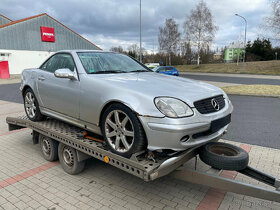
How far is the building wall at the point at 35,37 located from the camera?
90.9 ft

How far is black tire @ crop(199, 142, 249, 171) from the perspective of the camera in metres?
2.56

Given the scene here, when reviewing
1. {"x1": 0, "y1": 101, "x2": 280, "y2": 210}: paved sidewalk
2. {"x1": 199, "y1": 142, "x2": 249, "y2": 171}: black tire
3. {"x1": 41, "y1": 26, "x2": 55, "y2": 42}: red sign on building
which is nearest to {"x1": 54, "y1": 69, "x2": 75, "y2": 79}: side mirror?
{"x1": 0, "y1": 101, "x2": 280, "y2": 210}: paved sidewalk

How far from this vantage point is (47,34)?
31.1m

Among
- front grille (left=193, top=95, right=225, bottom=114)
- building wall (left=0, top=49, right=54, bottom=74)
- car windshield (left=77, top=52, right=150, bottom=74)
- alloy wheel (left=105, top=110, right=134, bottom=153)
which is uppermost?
building wall (left=0, top=49, right=54, bottom=74)

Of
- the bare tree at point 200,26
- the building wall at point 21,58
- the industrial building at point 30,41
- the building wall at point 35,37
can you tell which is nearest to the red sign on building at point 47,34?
the industrial building at point 30,41

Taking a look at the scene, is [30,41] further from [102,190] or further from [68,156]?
[102,190]

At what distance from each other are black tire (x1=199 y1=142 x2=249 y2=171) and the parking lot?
652 mm

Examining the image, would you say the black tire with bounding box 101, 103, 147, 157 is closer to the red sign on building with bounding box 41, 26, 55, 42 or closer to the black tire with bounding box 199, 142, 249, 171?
the black tire with bounding box 199, 142, 249, 171

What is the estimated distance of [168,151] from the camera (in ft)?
8.91

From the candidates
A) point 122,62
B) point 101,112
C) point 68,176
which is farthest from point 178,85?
point 68,176

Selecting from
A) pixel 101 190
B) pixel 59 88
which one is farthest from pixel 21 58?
pixel 101 190

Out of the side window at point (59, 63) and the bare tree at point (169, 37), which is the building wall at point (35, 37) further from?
the side window at point (59, 63)

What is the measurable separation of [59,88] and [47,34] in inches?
1226

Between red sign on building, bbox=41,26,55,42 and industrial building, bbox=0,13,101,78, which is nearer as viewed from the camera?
industrial building, bbox=0,13,101,78
